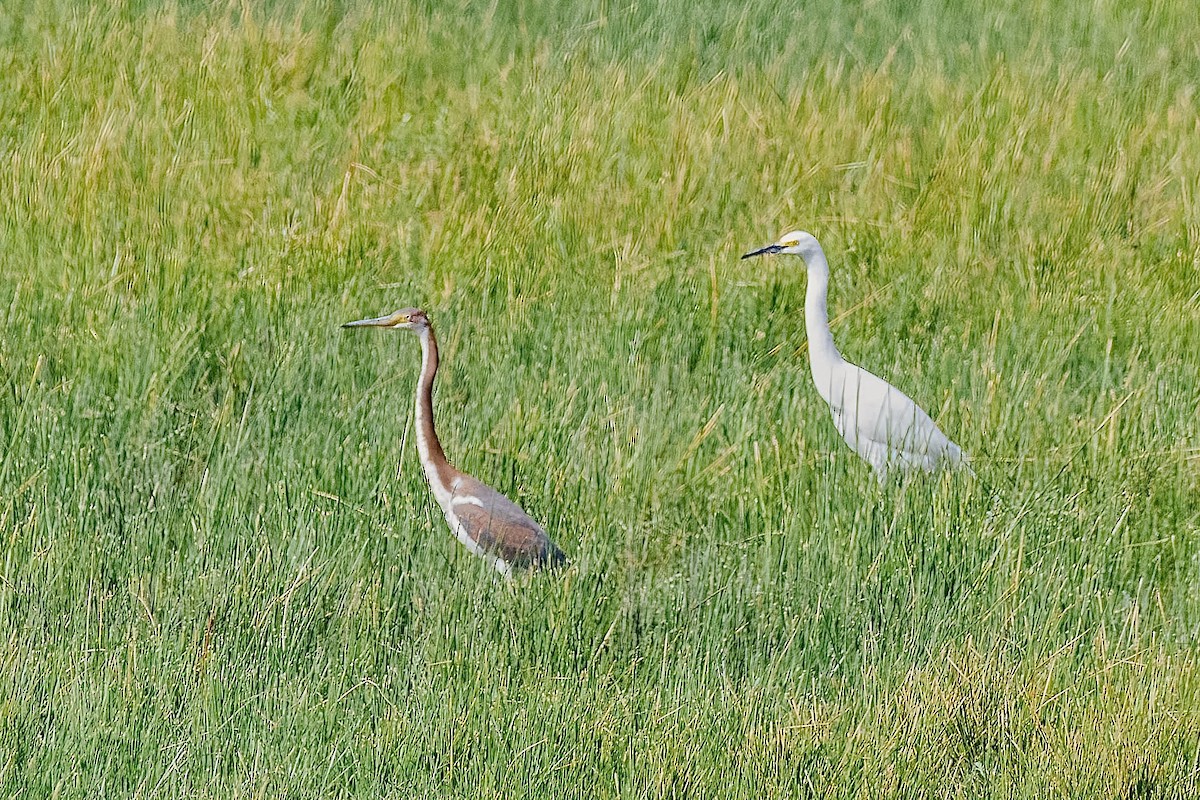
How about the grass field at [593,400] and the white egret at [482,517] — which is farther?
the white egret at [482,517]

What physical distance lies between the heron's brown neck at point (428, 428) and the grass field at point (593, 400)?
88 millimetres

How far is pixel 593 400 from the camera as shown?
4258 millimetres

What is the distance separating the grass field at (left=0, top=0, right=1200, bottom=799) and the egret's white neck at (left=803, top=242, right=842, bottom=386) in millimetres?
134

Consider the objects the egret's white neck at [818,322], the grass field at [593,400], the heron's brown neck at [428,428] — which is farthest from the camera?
the egret's white neck at [818,322]

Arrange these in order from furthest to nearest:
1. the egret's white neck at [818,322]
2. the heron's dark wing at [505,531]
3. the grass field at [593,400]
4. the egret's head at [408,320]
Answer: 1. the egret's white neck at [818,322]
2. the egret's head at [408,320]
3. the heron's dark wing at [505,531]
4. the grass field at [593,400]

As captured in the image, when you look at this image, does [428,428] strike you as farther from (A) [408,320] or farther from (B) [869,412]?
(B) [869,412]

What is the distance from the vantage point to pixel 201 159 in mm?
5828

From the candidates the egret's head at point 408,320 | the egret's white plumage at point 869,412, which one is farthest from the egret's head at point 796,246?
the egret's head at point 408,320

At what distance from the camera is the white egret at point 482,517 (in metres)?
3.55

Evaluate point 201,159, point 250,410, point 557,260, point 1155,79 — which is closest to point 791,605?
point 250,410

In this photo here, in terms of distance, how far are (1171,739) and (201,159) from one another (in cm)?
407

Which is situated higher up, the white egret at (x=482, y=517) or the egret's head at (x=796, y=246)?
the egret's head at (x=796, y=246)

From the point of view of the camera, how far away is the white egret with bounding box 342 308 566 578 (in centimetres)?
355

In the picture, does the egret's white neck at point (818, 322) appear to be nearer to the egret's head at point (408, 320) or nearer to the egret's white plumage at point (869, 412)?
the egret's white plumage at point (869, 412)
